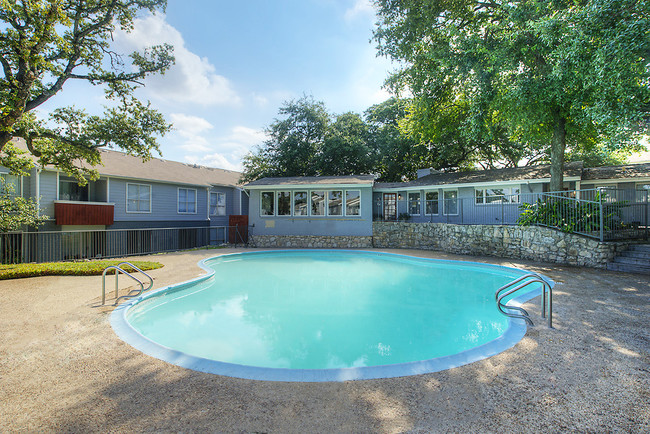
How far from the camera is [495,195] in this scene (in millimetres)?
15727

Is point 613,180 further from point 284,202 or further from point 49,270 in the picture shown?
point 49,270

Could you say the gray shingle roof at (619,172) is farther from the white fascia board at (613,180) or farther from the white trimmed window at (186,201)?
the white trimmed window at (186,201)

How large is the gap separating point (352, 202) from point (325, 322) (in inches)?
418

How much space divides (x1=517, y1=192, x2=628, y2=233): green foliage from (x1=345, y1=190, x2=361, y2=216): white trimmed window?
286 inches

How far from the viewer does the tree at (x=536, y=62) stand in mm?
7660

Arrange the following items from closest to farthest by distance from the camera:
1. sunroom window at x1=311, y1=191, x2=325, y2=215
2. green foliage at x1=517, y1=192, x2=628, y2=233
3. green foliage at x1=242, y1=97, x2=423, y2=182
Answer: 1. green foliage at x1=517, y1=192, x2=628, y2=233
2. sunroom window at x1=311, y1=191, x2=325, y2=215
3. green foliage at x1=242, y1=97, x2=423, y2=182

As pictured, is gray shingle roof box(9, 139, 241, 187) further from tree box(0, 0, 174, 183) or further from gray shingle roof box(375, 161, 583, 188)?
gray shingle roof box(375, 161, 583, 188)

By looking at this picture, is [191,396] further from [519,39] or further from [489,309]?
[519,39]

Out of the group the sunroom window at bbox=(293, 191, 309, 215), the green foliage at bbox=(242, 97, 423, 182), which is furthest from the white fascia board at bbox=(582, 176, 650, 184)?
the sunroom window at bbox=(293, 191, 309, 215)

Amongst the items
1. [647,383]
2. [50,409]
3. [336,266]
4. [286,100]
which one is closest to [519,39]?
[336,266]

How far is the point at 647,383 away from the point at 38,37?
13.3m

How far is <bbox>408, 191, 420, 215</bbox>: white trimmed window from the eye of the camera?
18.2 meters

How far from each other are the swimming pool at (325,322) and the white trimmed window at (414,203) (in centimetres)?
786

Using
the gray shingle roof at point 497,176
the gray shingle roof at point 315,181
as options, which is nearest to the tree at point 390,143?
the gray shingle roof at point 497,176
